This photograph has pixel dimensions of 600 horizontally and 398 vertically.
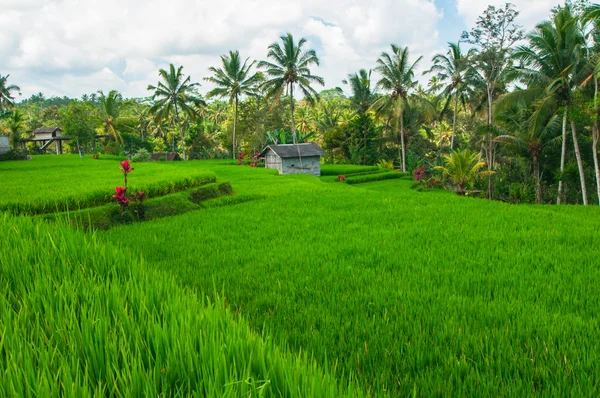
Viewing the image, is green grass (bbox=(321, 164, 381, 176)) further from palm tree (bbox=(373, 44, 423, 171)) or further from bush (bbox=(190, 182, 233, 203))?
bush (bbox=(190, 182, 233, 203))

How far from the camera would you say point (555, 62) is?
52.8 ft

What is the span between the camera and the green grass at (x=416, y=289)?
231 centimetres

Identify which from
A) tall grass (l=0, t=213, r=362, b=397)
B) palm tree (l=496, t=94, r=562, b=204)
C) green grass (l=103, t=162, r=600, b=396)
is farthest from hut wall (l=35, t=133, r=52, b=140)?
tall grass (l=0, t=213, r=362, b=397)

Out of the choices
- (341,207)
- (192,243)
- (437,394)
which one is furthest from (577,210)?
(437,394)

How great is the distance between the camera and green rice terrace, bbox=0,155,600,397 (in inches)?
54.8

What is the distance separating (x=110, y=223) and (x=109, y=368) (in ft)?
23.4

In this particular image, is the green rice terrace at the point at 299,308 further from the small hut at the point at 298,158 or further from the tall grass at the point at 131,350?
the small hut at the point at 298,158

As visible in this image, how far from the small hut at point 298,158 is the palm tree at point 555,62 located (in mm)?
12735

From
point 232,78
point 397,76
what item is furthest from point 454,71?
point 232,78

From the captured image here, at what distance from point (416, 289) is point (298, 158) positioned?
22.4m

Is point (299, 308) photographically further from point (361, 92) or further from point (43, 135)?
point (43, 135)

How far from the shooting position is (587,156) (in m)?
20.1

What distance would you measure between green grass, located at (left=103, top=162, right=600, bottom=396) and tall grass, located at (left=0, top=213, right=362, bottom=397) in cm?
28

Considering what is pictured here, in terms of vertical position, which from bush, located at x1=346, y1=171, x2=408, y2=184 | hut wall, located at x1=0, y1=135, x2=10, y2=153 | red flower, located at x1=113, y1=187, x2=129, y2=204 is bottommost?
bush, located at x1=346, y1=171, x2=408, y2=184
